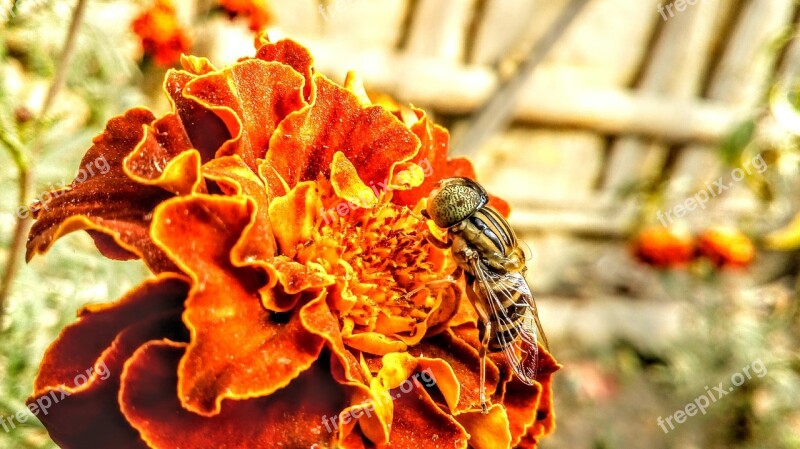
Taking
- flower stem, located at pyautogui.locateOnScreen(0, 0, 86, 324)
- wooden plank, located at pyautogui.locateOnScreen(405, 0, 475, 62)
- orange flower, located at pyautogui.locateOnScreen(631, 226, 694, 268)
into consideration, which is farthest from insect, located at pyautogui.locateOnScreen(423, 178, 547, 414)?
orange flower, located at pyautogui.locateOnScreen(631, 226, 694, 268)

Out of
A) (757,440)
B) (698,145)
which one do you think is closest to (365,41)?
(698,145)

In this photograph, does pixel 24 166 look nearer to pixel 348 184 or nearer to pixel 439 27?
pixel 348 184

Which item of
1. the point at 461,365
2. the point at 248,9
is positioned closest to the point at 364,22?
the point at 248,9

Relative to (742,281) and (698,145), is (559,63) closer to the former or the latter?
(698,145)

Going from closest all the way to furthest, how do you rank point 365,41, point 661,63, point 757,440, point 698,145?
point 365,41, point 757,440, point 661,63, point 698,145

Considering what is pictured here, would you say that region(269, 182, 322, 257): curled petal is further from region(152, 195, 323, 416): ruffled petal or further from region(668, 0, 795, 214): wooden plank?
region(668, 0, 795, 214): wooden plank
